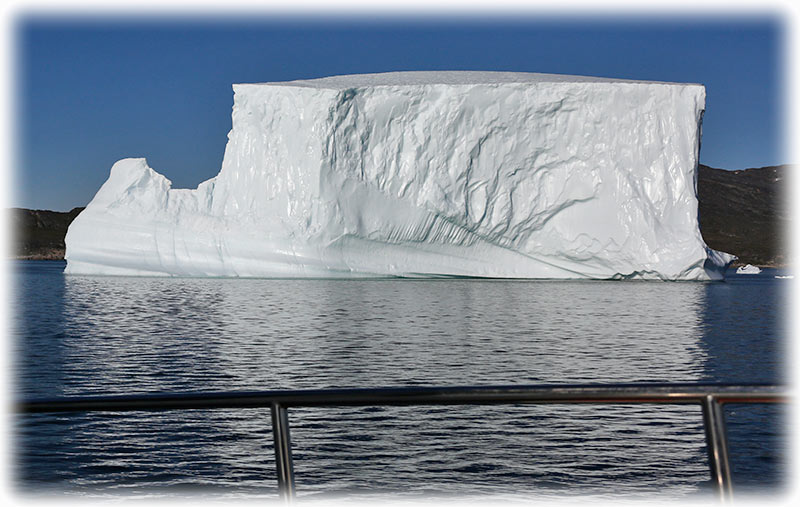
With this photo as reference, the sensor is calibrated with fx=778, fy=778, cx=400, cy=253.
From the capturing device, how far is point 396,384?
939cm

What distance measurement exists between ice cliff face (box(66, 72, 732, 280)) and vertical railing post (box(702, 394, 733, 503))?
1017 inches

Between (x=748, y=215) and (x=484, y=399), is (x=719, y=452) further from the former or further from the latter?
(x=748, y=215)

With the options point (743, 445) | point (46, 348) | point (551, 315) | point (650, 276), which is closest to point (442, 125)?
point (650, 276)

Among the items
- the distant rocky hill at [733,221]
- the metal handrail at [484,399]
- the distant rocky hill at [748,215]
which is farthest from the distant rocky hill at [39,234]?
the metal handrail at [484,399]

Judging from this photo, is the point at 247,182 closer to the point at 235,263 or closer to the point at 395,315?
the point at 235,263

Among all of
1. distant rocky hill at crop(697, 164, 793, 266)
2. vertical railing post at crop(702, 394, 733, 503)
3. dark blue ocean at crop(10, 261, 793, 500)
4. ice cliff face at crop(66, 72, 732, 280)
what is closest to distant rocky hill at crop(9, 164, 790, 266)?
distant rocky hill at crop(697, 164, 793, 266)

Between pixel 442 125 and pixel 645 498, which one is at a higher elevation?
pixel 442 125

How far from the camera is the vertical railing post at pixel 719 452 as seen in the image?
118cm

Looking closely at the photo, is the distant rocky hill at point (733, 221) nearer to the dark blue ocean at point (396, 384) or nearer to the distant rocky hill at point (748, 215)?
the distant rocky hill at point (748, 215)

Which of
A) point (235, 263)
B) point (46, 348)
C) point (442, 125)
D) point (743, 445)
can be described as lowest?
point (743, 445)

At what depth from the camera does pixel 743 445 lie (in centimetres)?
649

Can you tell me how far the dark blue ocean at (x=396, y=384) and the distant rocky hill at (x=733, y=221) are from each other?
7770cm

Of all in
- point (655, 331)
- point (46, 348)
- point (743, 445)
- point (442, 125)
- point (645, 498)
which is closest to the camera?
point (645, 498)

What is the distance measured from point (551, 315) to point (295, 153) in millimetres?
12909
